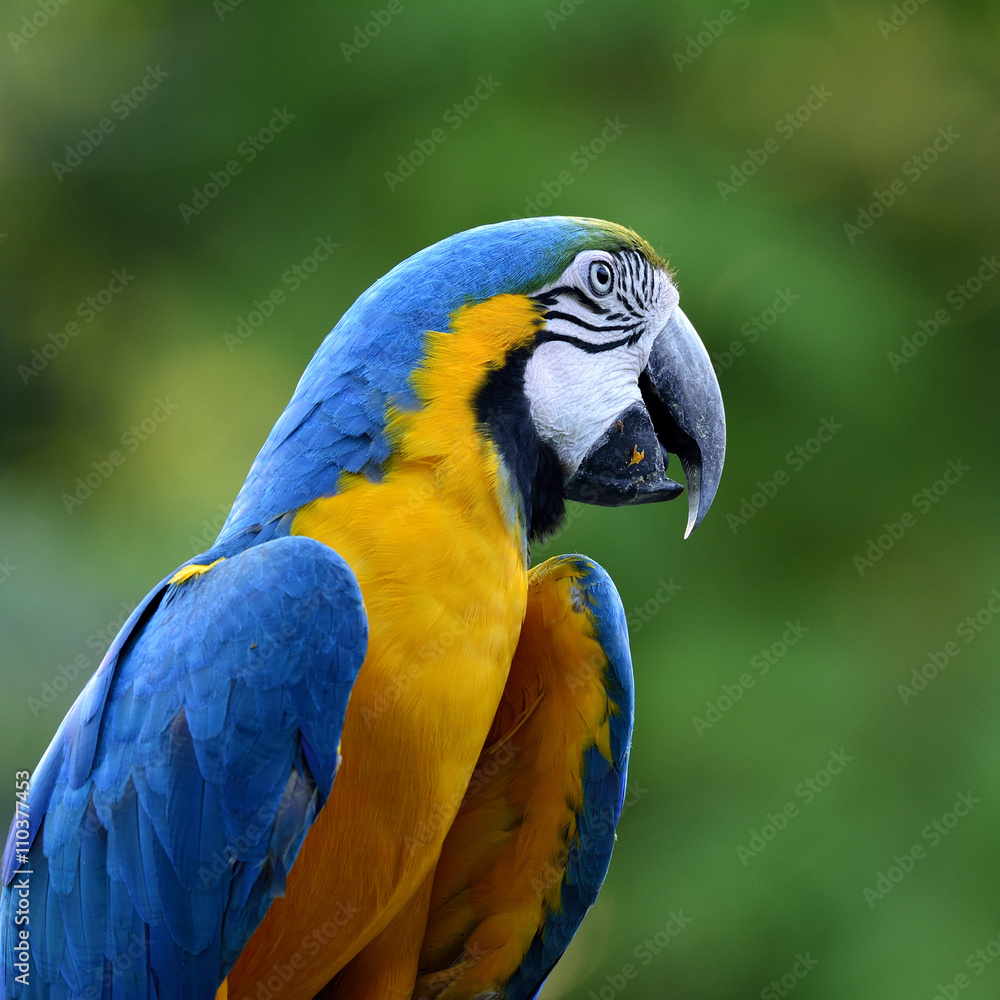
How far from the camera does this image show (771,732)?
4.43 metres

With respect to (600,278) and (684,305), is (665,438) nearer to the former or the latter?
(600,278)

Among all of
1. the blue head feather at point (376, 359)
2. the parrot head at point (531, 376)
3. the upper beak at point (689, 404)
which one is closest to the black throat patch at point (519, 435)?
the parrot head at point (531, 376)

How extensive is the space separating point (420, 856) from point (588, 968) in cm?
315

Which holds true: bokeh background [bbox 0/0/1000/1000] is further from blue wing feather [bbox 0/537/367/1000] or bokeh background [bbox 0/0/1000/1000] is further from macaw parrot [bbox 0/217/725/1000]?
blue wing feather [bbox 0/537/367/1000]

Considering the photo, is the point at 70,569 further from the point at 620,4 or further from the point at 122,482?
the point at 620,4

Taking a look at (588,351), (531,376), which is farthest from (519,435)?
(588,351)

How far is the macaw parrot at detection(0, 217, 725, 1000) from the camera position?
4.59 ft

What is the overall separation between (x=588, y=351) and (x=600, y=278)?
0.14 meters

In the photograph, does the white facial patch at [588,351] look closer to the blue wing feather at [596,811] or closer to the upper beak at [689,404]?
the upper beak at [689,404]

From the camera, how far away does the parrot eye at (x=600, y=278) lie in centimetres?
179

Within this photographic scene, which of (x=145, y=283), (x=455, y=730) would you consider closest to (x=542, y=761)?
(x=455, y=730)

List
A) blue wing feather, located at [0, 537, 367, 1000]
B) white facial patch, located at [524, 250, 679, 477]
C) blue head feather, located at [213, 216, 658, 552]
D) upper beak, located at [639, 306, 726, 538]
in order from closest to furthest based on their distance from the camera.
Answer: blue wing feather, located at [0, 537, 367, 1000] < blue head feather, located at [213, 216, 658, 552] < white facial patch, located at [524, 250, 679, 477] < upper beak, located at [639, 306, 726, 538]

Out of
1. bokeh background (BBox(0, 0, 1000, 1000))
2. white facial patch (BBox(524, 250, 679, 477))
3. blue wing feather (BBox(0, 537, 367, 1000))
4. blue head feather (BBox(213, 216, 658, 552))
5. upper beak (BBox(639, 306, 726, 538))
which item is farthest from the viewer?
bokeh background (BBox(0, 0, 1000, 1000))

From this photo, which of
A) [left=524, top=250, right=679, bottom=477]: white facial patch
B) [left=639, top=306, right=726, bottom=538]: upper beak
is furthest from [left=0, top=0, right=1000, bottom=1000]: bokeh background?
[left=524, top=250, right=679, bottom=477]: white facial patch
